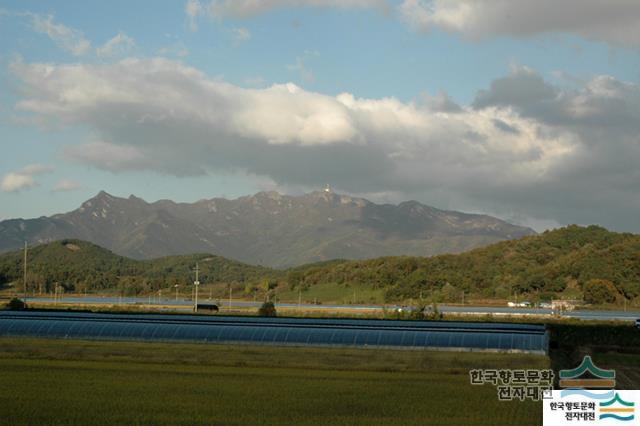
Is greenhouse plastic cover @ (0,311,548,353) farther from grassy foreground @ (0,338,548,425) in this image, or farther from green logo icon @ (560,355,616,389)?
green logo icon @ (560,355,616,389)

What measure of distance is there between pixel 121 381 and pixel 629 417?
28.7 m

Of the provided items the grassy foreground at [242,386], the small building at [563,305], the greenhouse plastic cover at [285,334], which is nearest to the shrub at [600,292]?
the small building at [563,305]

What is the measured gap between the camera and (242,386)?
42438 millimetres

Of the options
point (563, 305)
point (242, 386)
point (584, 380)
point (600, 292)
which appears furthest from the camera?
point (600, 292)

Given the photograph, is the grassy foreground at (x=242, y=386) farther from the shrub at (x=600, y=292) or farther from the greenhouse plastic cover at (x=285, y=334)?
the shrub at (x=600, y=292)

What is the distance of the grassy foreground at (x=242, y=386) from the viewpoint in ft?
111

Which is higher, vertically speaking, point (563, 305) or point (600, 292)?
point (600, 292)

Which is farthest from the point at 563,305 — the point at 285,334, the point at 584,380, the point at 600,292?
the point at 584,380

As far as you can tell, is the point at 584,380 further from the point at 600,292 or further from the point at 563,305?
the point at 600,292

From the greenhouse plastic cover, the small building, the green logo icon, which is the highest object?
the green logo icon

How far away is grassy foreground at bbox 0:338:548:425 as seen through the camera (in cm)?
3369

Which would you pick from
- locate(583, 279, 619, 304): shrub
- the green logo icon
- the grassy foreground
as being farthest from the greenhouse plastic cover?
locate(583, 279, 619, 304): shrub

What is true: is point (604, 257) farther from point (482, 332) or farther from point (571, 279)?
point (482, 332)

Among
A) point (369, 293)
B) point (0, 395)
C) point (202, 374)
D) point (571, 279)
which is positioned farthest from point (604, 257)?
point (0, 395)
